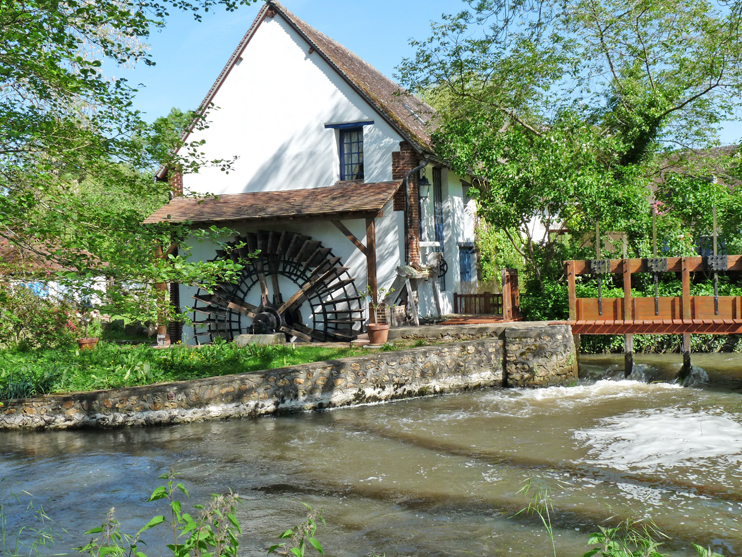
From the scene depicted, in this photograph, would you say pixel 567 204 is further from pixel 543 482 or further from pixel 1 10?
pixel 1 10

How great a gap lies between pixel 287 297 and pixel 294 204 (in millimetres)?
2367

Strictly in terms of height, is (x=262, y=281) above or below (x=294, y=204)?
below

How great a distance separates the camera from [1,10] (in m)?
5.91

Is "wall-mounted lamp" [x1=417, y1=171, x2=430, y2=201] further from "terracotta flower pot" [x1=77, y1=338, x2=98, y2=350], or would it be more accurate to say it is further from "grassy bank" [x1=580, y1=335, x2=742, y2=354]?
"terracotta flower pot" [x1=77, y1=338, x2=98, y2=350]

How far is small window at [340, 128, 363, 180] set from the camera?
1569cm

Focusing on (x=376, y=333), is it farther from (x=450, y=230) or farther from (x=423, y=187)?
(x=450, y=230)

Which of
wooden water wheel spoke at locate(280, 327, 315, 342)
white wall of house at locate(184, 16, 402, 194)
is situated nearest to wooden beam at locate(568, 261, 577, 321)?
white wall of house at locate(184, 16, 402, 194)

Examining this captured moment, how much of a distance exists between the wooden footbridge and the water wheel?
482 centimetres

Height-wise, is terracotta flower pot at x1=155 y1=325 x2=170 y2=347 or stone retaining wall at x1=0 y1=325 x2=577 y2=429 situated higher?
terracotta flower pot at x1=155 y1=325 x2=170 y2=347

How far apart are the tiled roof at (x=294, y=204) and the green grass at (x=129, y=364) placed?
132 inches

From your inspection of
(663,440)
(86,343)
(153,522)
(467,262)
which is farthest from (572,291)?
(153,522)

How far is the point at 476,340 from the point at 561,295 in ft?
11.7

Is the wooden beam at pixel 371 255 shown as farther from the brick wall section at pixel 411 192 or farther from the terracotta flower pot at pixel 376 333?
the terracotta flower pot at pixel 376 333

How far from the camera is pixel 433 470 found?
6871 millimetres
